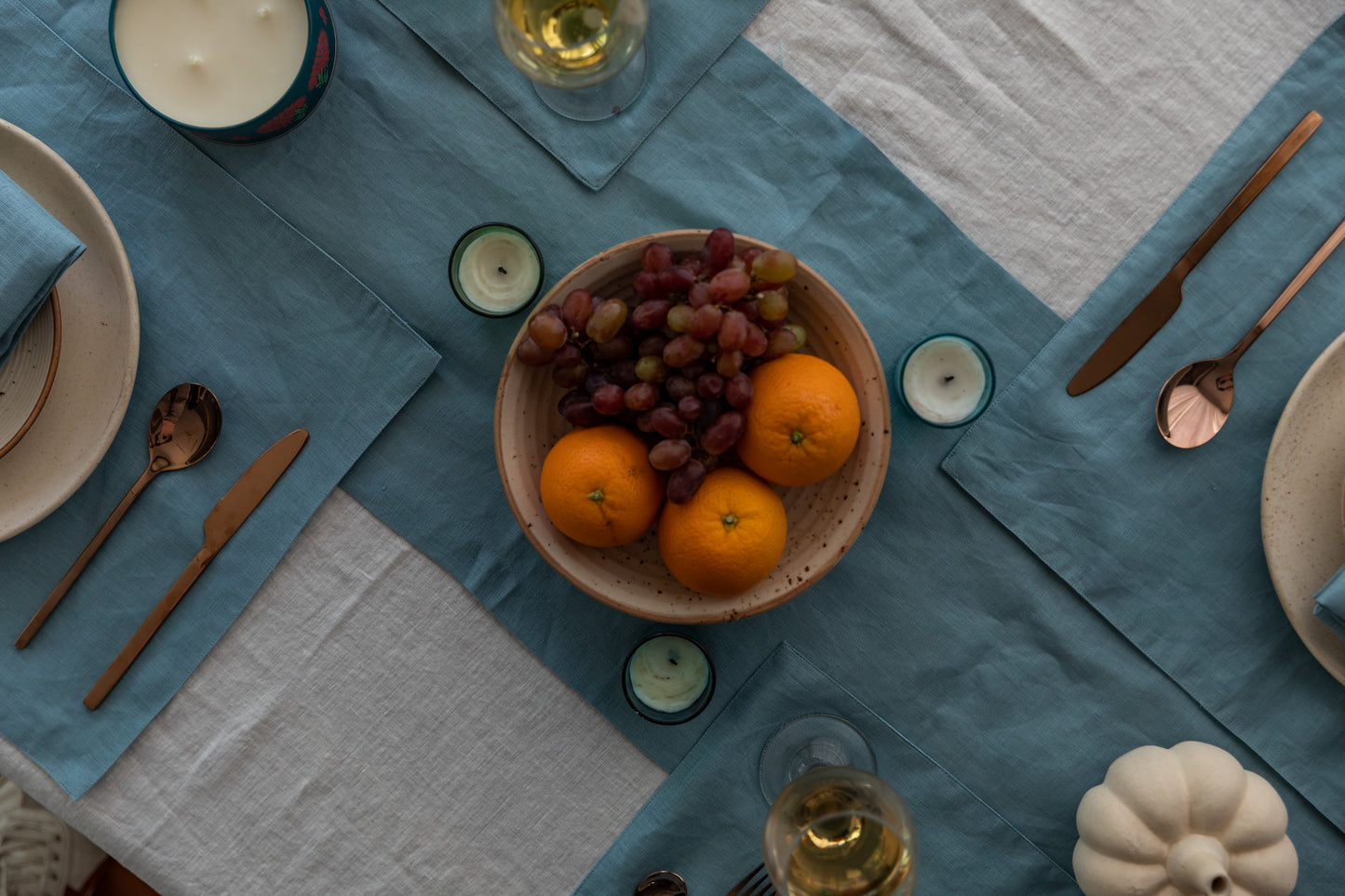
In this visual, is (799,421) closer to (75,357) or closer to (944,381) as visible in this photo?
(944,381)

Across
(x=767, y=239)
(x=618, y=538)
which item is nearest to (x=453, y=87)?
(x=767, y=239)

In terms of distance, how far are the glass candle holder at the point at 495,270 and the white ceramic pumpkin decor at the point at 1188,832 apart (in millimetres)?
738

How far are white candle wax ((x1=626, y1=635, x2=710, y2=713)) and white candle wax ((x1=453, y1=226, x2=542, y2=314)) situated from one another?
37 cm

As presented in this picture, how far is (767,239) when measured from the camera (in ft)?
2.63

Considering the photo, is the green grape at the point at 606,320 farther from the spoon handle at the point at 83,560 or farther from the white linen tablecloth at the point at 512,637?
the spoon handle at the point at 83,560

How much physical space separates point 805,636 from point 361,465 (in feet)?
1.57

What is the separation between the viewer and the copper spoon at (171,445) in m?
0.79

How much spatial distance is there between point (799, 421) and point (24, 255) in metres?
0.65

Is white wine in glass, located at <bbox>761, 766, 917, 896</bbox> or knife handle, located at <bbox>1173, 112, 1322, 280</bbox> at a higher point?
knife handle, located at <bbox>1173, 112, 1322, 280</bbox>

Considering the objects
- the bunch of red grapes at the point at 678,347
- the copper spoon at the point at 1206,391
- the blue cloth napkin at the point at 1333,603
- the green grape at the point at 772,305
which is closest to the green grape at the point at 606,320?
the bunch of red grapes at the point at 678,347

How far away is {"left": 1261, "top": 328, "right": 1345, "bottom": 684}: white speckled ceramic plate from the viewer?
0.76 meters

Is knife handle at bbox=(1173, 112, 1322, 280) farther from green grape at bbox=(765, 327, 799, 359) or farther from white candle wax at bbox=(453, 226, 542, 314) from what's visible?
white candle wax at bbox=(453, 226, 542, 314)

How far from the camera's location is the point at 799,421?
0.62 meters

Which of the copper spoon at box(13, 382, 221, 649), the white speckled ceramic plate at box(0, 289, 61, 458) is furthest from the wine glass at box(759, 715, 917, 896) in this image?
the white speckled ceramic plate at box(0, 289, 61, 458)
